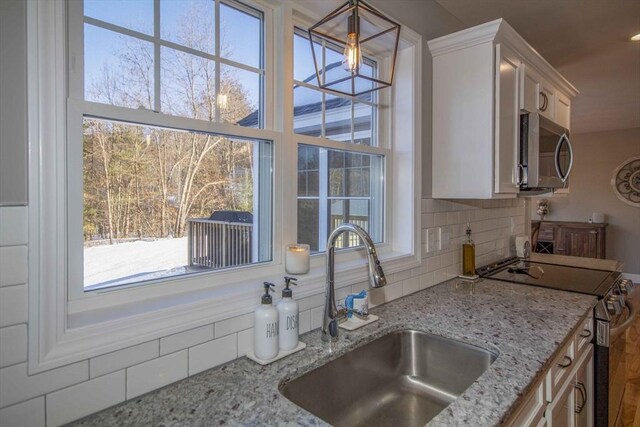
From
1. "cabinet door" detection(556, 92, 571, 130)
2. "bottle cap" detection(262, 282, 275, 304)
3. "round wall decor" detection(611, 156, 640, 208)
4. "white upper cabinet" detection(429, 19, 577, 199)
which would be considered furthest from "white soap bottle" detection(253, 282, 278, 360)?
"round wall decor" detection(611, 156, 640, 208)

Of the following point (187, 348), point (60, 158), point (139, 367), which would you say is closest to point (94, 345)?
point (139, 367)

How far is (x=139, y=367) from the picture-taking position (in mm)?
900

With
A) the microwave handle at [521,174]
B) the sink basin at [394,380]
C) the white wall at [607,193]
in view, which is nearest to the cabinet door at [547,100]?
the microwave handle at [521,174]

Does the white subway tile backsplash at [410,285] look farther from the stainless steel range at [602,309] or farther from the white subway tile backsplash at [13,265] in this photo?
the white subway tile backsplash at [13,265]

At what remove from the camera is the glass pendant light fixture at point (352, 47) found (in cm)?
121

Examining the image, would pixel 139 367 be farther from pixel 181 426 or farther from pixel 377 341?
pixel 377 341

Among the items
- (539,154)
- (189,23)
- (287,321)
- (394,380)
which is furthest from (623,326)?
(189,23)

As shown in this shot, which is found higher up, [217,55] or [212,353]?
[217,55]

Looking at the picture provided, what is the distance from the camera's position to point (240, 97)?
126cm

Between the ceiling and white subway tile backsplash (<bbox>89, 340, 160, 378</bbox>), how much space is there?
7.06 ft

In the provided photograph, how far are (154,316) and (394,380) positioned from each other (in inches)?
35.5

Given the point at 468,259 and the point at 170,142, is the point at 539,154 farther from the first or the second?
the point at 170,142

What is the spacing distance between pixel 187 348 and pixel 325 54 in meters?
1.26

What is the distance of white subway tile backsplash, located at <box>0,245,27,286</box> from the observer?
2.36 ft
